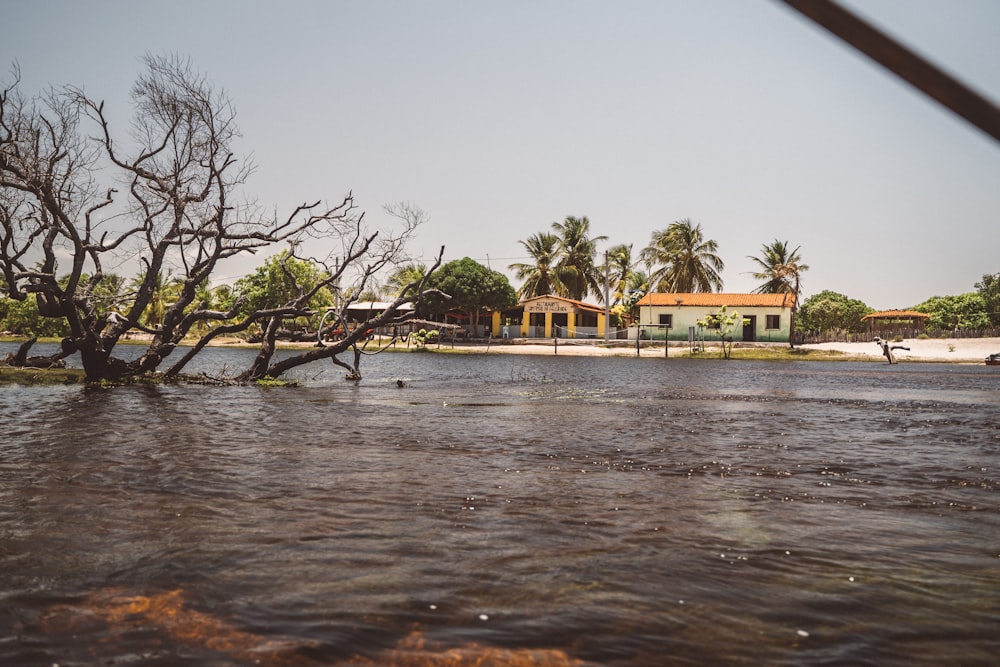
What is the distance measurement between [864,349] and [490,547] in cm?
7263

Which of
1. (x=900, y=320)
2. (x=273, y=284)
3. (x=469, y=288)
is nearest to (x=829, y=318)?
(x=900, y=320)

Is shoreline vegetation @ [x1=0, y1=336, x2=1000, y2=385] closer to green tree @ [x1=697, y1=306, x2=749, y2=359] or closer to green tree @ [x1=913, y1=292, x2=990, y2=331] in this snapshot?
green tree @ [x1=697, y1=306, x2=749, y2=359]

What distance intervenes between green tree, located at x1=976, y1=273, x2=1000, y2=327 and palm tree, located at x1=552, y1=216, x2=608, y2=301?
4363 centimetres

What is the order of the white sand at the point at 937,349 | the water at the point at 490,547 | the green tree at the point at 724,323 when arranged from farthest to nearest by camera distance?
1. the white sand at the point at 937,349
2. the green tree at the point at 724,323
3. the water at the point at 490,547

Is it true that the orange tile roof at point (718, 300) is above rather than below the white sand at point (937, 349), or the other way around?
above

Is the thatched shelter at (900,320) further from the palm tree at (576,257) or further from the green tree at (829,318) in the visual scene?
the palm tree at (576,257)

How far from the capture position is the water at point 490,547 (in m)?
4.30

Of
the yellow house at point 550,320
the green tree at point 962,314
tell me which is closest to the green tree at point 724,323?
the yellow house at point 550,320

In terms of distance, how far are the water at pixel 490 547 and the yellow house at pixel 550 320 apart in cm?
6183

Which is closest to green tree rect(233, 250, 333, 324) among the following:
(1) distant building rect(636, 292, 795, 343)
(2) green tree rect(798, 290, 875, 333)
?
(1) distant building rect(636, 292, 795, 343)

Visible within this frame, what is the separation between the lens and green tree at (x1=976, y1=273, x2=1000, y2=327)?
8006cm

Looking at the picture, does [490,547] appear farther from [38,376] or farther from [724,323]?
[724,323]

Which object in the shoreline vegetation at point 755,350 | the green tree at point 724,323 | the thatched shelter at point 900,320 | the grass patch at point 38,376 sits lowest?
the grass patch at point 38,376

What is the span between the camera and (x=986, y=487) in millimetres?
9508
